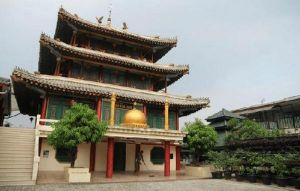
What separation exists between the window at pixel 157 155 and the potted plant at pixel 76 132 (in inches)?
348

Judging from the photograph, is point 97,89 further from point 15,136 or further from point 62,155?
point 15,136

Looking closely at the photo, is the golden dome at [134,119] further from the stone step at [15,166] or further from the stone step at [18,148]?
the stone step at [15,166]

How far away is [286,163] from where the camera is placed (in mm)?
15102

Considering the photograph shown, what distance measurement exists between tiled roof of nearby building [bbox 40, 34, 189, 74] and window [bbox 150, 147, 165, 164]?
7.18 m

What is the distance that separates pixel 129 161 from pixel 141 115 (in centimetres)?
471

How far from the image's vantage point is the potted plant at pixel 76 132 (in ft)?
46.7

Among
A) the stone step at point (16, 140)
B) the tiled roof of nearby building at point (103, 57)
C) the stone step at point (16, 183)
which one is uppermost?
the tiled roof of nearby building at point (103, 57)

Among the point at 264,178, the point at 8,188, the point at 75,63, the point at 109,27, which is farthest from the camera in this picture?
the point at 109,27

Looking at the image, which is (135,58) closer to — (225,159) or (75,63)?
(75,63)

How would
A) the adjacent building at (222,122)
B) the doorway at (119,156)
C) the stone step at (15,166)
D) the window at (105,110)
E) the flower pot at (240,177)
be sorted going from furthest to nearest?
the adjacent building at (222,122) → the doorway at (119,156) → the window at (105,110) → the flower pot at (240,177) → the stone step at (15,166)

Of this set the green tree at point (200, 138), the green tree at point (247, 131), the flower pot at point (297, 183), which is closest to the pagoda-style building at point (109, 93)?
the green tree at point (200, 138)

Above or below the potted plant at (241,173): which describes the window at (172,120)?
above

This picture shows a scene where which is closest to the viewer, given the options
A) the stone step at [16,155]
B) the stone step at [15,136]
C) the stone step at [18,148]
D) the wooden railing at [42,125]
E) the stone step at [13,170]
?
the stone step at [13,170]

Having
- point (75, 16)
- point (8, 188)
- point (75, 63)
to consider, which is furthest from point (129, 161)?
point (75, 16)
